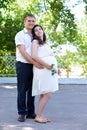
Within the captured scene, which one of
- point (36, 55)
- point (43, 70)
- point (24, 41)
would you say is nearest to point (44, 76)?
point (43, 70)

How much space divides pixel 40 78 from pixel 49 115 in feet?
3.48

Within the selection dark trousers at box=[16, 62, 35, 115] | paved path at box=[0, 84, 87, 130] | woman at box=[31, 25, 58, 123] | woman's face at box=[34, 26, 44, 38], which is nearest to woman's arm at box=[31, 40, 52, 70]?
woman at box=[31, 25, 58, 123]

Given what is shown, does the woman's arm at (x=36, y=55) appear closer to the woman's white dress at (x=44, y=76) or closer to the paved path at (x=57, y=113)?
the woman's white dress at (x=44, y=76)

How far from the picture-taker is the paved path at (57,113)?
19.5 feet

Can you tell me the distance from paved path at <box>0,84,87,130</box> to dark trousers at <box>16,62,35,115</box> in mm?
273

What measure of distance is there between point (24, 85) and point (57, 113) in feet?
3.90

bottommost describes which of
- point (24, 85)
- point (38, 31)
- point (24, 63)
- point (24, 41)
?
point (24, 85)

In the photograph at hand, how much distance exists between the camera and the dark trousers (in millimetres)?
6121

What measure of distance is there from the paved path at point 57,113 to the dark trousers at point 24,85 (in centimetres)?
27

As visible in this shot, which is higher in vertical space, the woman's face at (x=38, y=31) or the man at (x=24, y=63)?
the woman's face at (x=38, y=31)

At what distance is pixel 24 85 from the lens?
243 inches

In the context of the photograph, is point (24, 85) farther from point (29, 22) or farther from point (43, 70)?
point (29, 22)

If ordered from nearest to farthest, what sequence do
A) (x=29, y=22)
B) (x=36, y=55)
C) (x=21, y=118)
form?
(x=36, y=55)
(x=29, y=22)
(x=21, y=118)

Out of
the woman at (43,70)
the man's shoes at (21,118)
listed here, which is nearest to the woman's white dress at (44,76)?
the woman at (43,70)
